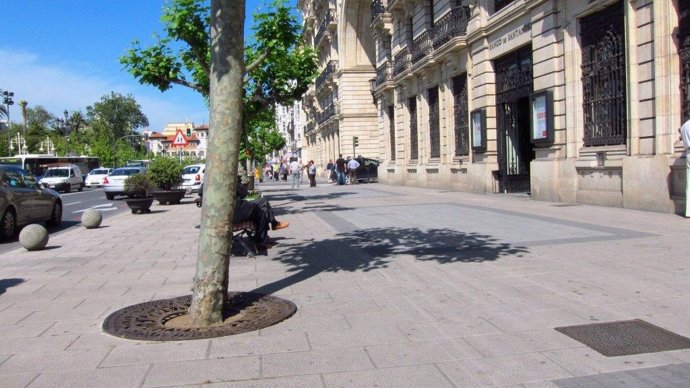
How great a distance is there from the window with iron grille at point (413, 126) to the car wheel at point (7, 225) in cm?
1880

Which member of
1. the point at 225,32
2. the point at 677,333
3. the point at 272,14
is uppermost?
the point at 272,14

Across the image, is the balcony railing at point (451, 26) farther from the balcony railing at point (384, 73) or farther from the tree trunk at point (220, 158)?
the tree trunk at point (220, 158)

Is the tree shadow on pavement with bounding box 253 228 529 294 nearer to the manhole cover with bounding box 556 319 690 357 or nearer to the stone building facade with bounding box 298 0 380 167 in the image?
the manhole cover with bounding box 556 319 690 357

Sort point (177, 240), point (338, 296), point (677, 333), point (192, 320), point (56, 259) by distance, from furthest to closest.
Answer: point (177, 240)
point (56, 259)
point (338, 296)
point (192, 320)
point (677, 333)

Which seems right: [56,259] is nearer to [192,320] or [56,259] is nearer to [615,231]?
[192,320]

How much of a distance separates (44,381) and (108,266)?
4842 mm

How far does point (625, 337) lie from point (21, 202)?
13.4 metres

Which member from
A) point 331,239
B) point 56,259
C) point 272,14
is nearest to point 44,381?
point 56,259

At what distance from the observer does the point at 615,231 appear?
32.4 feet

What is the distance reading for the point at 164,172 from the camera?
21344 mm

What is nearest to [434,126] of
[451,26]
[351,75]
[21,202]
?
[451,26]

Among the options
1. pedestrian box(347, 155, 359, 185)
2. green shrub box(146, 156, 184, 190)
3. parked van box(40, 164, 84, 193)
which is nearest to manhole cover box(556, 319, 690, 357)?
green shrub box(146, 156, 184, 190)

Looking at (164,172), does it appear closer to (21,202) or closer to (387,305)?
(21,202)

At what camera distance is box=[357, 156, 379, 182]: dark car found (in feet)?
127
